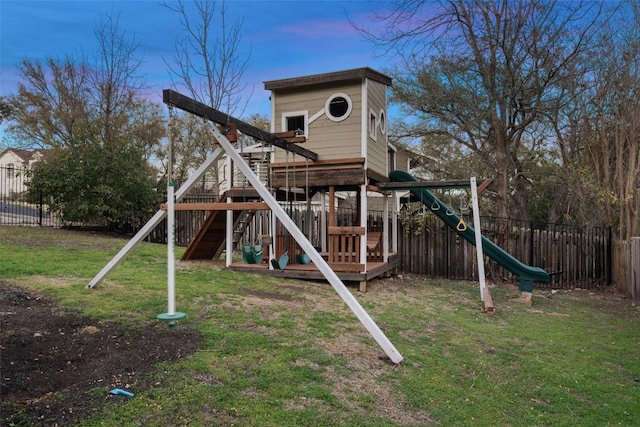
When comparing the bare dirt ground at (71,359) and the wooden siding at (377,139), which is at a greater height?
the wooden siding at (377,139)

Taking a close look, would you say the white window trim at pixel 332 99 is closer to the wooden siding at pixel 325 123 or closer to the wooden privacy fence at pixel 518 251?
the wooden siding at pixel 325 123

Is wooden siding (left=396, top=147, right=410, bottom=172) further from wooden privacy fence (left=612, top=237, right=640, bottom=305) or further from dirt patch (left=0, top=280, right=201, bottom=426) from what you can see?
dirt patch (left=0, top=280, right=201, bottom=426)

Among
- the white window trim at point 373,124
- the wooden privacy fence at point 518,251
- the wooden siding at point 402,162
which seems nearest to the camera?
the white window trim at point 373,124

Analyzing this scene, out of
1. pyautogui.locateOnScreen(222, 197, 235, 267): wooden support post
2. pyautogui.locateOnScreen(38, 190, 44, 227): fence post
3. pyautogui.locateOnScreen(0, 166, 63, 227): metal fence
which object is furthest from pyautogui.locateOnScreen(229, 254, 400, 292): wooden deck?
pyautogui.locateOnScreen(0, 166, 63, 227): metal fence

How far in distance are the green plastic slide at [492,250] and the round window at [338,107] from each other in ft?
7.72

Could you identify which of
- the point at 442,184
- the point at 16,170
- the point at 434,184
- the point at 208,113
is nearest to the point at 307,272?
the point at 434,184

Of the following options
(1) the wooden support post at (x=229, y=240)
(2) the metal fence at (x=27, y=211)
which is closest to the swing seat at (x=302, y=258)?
(1) the wooden support post at (x=229, y=240)

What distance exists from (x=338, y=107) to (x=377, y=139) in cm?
135

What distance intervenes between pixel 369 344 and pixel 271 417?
2.08m

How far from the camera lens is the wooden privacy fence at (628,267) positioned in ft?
30.6

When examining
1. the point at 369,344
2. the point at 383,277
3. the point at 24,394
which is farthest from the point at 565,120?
the point at 24,394

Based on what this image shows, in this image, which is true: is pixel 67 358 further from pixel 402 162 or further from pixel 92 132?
pixel 402 162

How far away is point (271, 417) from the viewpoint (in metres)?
3.06

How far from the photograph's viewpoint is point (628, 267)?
9.91m
